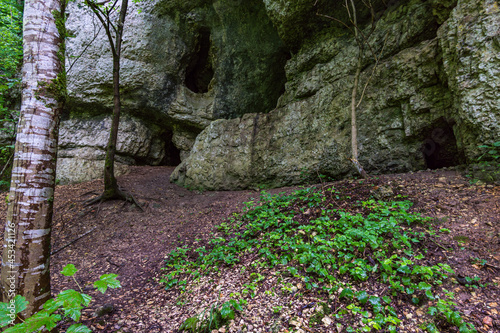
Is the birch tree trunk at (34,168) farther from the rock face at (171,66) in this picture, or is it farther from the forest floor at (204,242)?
the rock face at (171,66)

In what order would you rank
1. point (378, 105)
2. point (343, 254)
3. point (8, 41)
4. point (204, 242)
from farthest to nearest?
1. point (8, 41)
2. point (378, 105)
3. point (204, 242)
4. point (343, 254)

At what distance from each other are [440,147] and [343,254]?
4.24 metres

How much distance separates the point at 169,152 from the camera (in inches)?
473

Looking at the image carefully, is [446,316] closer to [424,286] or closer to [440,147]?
[424,286]

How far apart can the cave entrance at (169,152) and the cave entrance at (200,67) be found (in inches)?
109

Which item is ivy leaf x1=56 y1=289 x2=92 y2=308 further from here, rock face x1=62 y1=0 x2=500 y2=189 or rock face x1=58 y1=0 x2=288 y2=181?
rock face x1=58 y1=0 x2=288 y2=181

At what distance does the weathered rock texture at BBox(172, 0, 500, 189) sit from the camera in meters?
3.70

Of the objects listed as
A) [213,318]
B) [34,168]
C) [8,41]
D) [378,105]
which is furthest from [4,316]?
[8,41]

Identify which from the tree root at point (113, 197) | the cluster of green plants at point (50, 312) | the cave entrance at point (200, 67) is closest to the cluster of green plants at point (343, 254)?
the cluster of green plants at point (50, 312)

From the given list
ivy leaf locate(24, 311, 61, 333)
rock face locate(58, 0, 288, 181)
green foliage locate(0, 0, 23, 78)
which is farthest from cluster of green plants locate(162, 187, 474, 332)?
green foliage locate(0, 0, 23, 78)

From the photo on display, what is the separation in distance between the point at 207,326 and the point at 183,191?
564 cm

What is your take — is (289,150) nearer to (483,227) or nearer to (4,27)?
(483,227)

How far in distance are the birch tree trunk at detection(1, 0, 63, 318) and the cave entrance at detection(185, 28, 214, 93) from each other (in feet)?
31.0

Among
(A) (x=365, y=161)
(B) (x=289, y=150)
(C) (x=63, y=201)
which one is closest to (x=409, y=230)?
(A) (x=365, y=161)
